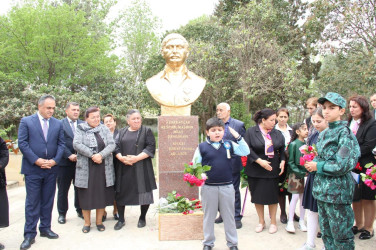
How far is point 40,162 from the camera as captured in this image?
12.7 feet

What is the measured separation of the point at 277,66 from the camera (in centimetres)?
1318

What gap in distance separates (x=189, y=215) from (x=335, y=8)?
10998 mm

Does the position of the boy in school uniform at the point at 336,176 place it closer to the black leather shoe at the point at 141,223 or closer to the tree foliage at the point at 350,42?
the black leather shoe at the point at 141,223

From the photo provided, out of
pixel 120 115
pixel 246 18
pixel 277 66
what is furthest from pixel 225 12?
pixel 120 115

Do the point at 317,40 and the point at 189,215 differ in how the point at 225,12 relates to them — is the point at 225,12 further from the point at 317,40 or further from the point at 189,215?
the point at 189,215

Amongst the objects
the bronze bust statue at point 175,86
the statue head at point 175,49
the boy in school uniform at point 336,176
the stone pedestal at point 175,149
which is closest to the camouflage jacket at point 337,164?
the boy in school uniform at point 336,176

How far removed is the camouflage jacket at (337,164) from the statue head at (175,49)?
8.07 feet

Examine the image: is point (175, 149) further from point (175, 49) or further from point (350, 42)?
point (350, 42)

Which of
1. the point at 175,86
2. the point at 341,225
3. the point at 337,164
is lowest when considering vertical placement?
the point at 341,225

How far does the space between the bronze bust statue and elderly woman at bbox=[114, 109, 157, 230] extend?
49 cm

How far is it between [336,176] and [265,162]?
1.27m

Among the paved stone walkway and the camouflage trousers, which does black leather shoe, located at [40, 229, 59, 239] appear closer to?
the paved stone walkway

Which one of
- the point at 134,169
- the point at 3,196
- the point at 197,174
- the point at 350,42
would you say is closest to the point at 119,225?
the point at 134,169

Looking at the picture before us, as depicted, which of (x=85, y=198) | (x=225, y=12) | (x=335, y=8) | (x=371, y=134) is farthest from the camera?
(x=225, y=12)
